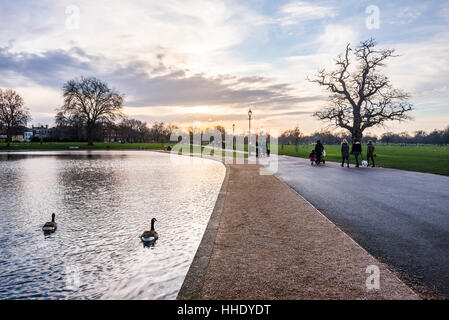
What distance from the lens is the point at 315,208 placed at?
777 cm

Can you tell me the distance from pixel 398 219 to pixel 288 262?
3.88 metres

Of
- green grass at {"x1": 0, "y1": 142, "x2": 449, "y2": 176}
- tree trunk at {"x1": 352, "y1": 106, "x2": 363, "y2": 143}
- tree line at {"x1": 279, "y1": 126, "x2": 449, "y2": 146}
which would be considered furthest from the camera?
tree line at {"x1": 279, "y1": 126, "x2": 449, "y2": 146}

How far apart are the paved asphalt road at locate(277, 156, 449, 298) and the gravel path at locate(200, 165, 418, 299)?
0.38 metres

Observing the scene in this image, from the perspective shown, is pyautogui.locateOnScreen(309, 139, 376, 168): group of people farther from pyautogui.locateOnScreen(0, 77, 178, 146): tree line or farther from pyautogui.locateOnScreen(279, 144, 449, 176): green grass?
pyautogui.locateOnScreen(0, 77, 178, 146): tree line

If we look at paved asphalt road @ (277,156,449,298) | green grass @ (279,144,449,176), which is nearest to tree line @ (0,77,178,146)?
green grass @ (279,144,449,176)

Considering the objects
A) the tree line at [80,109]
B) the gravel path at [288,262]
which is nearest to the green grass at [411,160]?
the gravel path at [288,262]

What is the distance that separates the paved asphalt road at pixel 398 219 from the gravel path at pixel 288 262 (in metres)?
0.38

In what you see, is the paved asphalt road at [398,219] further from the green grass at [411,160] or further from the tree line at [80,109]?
the tree line at [80,109]

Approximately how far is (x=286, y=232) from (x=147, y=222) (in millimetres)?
3404

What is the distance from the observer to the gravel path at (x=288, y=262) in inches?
137

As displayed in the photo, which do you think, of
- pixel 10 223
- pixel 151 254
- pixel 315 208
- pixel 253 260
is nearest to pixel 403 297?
pixel 253 260

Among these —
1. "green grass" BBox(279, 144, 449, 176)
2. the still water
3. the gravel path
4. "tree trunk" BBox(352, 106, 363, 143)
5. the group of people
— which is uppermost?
"tree trunk" BBox(352, 106, 363, 143)

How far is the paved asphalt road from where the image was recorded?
4.25 m
